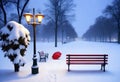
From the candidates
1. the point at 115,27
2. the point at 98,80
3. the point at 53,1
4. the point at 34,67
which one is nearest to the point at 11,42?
the point at 34,67

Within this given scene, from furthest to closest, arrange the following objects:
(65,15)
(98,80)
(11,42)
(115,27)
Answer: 1. (115,27)
2. (65,15)
3. (11,42)
4. (98,80)

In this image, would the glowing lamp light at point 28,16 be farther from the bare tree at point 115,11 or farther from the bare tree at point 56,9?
the bare tree at point 115,11

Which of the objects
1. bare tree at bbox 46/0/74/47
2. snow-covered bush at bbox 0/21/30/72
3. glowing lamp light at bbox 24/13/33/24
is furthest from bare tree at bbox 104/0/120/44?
snow-covered bush at bbox 0/21/30/72

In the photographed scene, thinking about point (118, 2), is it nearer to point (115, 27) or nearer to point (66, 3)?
point (115, 27)

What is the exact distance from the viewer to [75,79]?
397 inches

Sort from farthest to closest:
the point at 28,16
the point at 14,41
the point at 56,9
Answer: the point at 56,9 < the point at 28,16 < the point at 14,41

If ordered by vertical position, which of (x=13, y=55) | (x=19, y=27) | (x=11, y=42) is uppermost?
(x=19, y=27)

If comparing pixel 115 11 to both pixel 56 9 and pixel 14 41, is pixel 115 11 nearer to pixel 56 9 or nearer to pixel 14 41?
pixel 56 9

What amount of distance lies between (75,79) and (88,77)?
878mm

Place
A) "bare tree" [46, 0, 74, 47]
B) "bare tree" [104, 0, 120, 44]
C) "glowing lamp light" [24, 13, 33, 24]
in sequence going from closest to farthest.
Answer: "glowing lamp light" [24, 13, 33, 24] → "bare tree" [46, 0, 74, 47] → "bare tree" [104, 0, 120, 44]

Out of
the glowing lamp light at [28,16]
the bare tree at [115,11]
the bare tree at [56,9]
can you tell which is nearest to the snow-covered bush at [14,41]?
the glowing lamp light at [28,16]

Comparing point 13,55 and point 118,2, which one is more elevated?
point 118,2

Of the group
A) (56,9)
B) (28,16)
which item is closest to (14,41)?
(28,16)

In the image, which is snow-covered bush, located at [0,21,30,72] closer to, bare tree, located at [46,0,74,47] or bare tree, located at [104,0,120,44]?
bare tree, located at [46,0,74,47]
